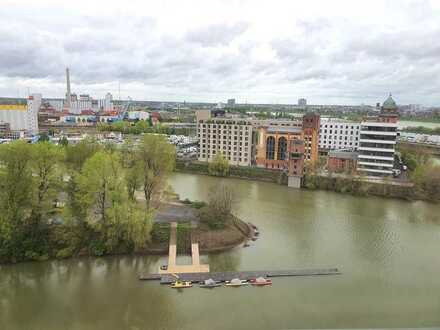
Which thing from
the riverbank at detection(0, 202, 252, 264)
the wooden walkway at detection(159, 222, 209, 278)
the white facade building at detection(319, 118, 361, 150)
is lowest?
the wooden walkway at detection(159, 222, 209, 278)

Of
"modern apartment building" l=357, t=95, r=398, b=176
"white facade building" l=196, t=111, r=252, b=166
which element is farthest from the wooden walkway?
"modern apartment building" l=357, t=95, r=398, b=176

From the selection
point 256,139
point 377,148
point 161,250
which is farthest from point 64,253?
point 377,148

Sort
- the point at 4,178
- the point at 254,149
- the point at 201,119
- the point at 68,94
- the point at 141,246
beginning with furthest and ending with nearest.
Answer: the point at 68,94 < the point at 201,119 < the point at 254,149 < the point at 141,246 < the point at 4,178

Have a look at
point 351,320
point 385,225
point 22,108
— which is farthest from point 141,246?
point 22,108

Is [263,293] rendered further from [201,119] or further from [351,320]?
[201,119]

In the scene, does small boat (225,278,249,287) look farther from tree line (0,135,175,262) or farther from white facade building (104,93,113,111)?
white facade building (104,93,113,111)

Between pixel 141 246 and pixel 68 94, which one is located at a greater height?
pixel 68 94

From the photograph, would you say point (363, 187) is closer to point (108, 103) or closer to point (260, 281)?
point (260, 281)
